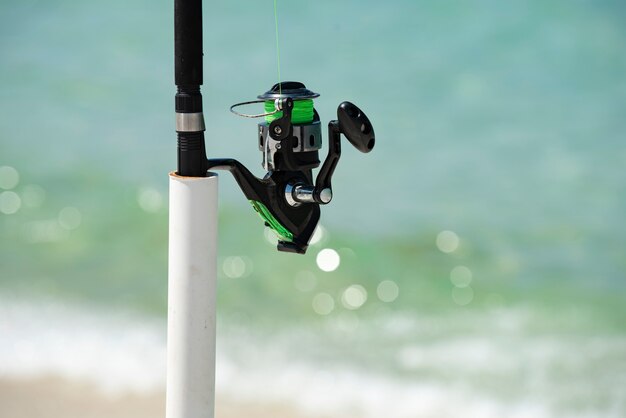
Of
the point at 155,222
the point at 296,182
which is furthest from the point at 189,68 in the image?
the point at 155,222

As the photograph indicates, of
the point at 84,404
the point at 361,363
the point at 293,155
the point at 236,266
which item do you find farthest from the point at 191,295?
the point at 236,266

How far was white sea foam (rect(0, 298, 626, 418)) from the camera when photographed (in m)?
3.81

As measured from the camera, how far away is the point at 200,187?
7.31 ft

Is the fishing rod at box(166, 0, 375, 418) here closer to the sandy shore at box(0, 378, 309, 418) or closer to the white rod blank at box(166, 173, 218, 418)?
the white rod blank at box(166, 173, 218, 418)

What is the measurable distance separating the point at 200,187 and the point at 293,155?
0.25 metres

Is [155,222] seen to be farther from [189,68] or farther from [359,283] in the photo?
[189,68]

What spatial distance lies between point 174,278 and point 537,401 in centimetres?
193

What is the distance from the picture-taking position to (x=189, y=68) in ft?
7.32

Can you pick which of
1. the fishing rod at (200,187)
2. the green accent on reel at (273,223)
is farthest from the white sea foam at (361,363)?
the fishing rod at (200,187)

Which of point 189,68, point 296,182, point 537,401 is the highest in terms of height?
point 189,68

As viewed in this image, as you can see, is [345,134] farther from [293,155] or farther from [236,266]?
[236,266]

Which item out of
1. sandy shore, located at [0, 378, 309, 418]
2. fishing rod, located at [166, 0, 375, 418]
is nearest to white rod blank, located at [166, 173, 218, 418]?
fishing rod, located at [166, 0, 375, 418]

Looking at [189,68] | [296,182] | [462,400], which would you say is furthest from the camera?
[462,400]

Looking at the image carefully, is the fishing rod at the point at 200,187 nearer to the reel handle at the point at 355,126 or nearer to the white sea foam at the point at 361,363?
the reel handle at the point at 355,126
